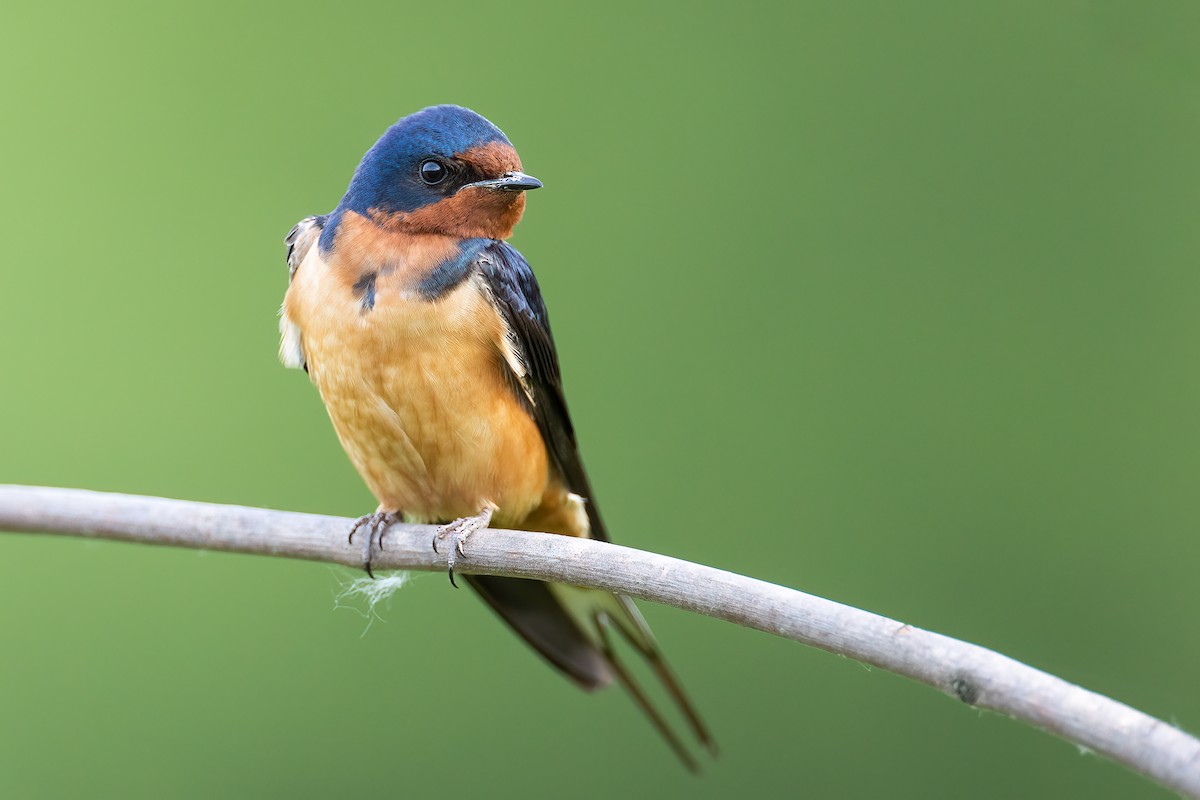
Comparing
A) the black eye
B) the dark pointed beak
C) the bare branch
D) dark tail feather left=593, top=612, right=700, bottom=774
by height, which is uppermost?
the black eye

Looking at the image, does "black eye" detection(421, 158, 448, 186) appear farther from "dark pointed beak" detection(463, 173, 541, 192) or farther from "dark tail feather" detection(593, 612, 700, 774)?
"dark tail feather" detection(593, 612, 700, 774)

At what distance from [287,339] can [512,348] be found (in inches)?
17.1

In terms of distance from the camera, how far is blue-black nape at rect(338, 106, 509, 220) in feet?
6.41

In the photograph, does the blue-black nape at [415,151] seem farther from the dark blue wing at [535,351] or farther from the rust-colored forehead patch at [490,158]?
the dark blue wing at [535,351]

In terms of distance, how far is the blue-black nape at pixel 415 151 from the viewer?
196cm

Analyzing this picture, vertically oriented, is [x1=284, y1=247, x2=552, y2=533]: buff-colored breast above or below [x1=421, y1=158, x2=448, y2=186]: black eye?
below

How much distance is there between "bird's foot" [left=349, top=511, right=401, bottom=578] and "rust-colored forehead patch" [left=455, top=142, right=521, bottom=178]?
0.60 m

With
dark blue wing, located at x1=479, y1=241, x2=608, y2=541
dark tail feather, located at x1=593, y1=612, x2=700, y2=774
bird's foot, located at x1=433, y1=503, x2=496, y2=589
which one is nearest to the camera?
bird's foot, located at x1=433, y1=503, x2=496, y2=589

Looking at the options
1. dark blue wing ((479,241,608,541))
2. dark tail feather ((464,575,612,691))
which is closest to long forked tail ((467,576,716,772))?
dark tail feather ((464,575,612,691))

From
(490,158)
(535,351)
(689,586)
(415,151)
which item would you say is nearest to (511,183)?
(490,158)

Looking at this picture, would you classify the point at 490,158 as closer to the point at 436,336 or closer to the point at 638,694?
the point at 436,336

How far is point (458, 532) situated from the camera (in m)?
1.97

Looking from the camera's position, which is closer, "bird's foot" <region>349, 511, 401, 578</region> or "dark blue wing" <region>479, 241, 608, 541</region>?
"bird's foot" <region>349, 511, 401, 578</region>

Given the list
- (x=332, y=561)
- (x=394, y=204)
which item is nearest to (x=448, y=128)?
(x=394, y=204)
